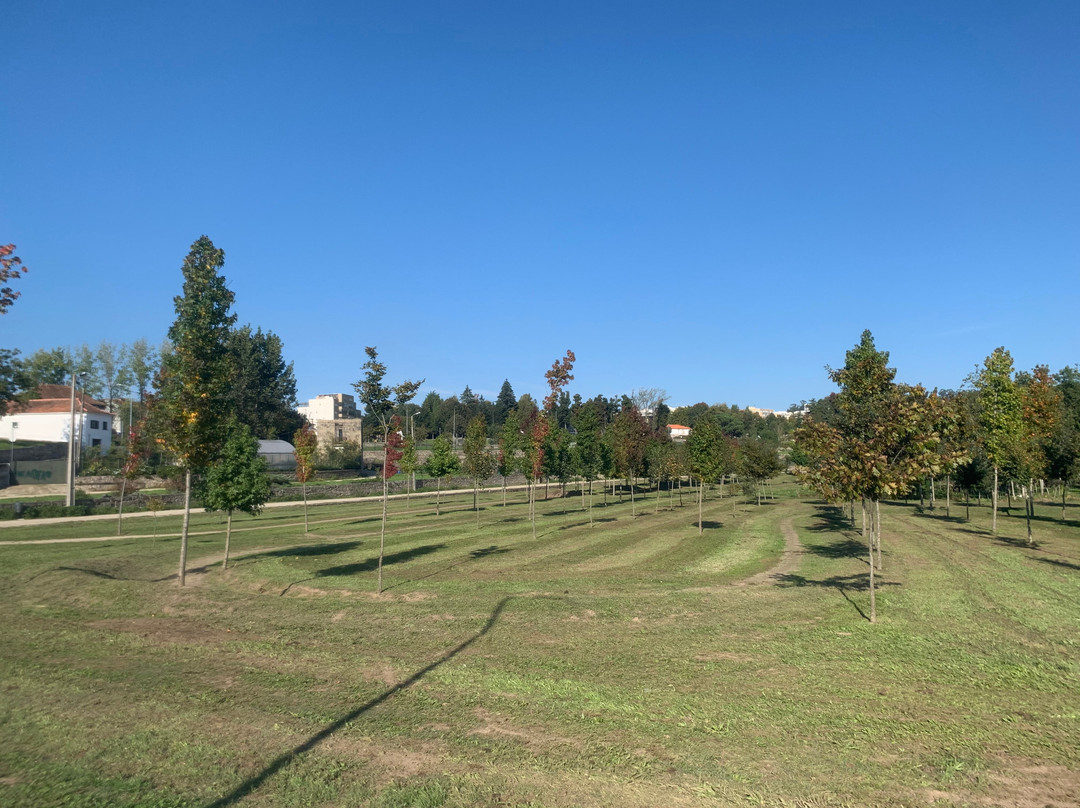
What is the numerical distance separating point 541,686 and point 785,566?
632 inches

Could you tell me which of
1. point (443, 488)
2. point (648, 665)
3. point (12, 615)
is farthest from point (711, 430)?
point (443, 488)

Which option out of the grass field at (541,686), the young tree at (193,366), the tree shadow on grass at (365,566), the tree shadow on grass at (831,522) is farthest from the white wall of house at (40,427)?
the tree shadow on grass at (831,522)

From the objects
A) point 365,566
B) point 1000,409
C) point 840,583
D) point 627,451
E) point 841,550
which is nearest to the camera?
Result: point 840,583

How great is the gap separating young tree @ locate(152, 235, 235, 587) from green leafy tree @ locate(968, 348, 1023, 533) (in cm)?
3762

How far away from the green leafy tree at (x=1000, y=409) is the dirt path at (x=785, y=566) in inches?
451

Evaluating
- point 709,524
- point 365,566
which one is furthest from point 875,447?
point 709,524

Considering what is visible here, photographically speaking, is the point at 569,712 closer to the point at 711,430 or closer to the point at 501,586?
the point at 501,586

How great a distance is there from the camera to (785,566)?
2423 cm

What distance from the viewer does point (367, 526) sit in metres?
41.2

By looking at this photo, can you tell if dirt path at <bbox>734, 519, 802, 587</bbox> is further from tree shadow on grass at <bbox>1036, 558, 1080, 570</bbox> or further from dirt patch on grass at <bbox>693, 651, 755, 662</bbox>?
tree shadow on grass at <bbox>1036, 558, 1080, 570</bbox>

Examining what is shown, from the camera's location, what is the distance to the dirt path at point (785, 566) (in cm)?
2095

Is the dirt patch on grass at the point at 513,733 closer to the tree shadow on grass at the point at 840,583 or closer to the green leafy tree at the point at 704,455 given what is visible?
the tree shadow on grass at the point at 840,583

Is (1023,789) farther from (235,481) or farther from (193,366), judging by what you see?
(235,481)

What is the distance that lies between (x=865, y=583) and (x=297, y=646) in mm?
16971
